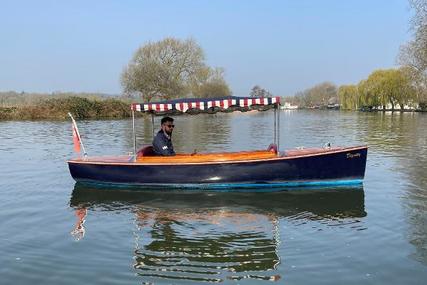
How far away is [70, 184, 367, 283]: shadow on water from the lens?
7148 millimetres

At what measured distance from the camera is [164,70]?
67.3m

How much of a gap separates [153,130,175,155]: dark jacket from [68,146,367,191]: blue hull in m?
0.56

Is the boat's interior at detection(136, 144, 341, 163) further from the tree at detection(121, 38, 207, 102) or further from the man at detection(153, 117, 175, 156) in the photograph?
the tree at detection(121, 38, 207, 102)

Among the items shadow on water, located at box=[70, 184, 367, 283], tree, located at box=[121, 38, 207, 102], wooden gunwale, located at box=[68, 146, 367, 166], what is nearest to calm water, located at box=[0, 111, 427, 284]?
shadow on water, located at box=[70, 184, 367, 283]

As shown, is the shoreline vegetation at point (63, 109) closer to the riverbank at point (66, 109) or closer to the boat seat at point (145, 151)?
the riverbank at point (66, 109)

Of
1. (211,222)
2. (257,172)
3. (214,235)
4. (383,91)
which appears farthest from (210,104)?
(383,91)

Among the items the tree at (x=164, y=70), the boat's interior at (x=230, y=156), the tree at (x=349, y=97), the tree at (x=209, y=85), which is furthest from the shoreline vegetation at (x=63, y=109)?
the tree at (x=349, y=97)

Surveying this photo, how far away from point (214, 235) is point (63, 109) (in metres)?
50.5

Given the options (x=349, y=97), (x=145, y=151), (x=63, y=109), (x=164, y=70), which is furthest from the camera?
(x=349, y=97)

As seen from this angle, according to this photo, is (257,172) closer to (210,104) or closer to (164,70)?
(210,104)

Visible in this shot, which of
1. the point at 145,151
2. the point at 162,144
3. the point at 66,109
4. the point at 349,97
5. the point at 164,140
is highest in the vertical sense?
the point at 349,97

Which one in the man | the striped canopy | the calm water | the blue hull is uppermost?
the striped canopy

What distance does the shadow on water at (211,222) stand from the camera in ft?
23.5

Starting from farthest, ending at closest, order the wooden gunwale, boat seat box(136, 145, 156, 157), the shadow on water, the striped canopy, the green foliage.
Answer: the green foliage, boat seat box(136, 145, 156, 157), the striped canopy, the wooden gunwale, the shadow on water
